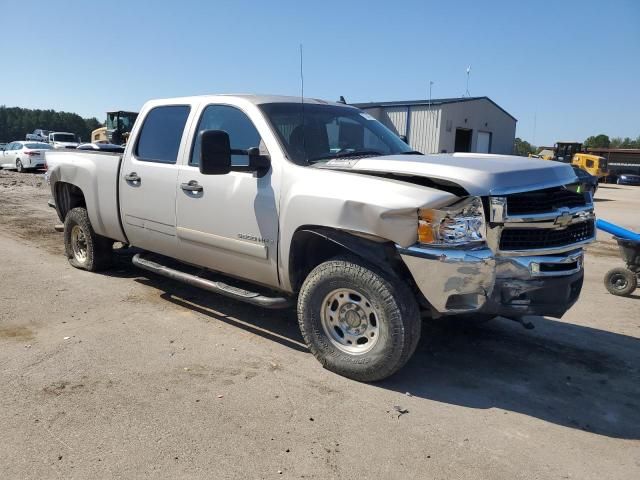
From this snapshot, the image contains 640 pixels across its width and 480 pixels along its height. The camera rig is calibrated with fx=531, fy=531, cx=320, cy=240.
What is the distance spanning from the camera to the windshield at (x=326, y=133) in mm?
4395

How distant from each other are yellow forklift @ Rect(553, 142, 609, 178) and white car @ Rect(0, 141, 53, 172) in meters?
27.6

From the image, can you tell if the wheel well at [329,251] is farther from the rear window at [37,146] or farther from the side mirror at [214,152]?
the rear window at [37,146]

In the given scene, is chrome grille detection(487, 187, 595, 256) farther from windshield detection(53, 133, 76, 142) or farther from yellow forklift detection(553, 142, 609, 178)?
windshield detection(53, 133, 76, 142)

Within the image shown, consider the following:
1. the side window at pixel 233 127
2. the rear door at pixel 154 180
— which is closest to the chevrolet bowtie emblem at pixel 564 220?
the side window at pixel 233 127

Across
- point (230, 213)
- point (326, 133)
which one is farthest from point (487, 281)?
Result: point (230, 213)

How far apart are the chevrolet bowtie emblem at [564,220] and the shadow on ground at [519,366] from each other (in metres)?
1.22

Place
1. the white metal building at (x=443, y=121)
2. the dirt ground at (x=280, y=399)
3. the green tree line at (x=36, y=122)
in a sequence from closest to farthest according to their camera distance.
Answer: the dirt ground at (x=280, y=399), the white metal building at (x=443, y=121), the green tree line at (x=36, y=122)

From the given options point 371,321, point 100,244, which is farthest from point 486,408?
point 100,244

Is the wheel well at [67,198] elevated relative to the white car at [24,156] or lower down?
elevated

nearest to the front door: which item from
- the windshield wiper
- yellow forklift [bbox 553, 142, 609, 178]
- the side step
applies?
the side step

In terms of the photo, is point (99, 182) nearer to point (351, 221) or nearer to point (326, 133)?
point (326, 133)

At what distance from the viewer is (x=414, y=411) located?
3473 millimetres

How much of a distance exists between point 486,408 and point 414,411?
505 millimetres

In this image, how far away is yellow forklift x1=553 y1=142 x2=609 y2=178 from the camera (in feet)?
104
